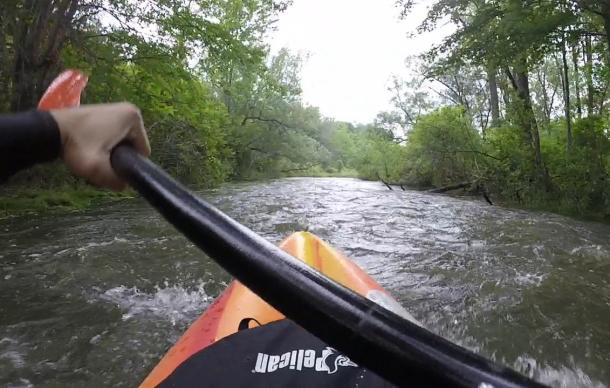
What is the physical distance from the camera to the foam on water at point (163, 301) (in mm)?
3248

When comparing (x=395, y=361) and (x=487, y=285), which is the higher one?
(x=395, y=361)

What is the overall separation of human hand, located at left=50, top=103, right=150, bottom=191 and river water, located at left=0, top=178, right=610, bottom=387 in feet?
6.45

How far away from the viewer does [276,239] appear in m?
5.77

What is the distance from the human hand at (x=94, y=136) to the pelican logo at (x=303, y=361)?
81 cm

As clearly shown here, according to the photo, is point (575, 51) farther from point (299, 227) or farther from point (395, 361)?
point (395, 361)

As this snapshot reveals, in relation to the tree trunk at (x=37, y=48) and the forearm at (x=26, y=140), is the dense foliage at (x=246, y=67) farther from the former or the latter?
the forearm at (x=26, y=140)

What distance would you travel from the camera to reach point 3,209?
7.14 m

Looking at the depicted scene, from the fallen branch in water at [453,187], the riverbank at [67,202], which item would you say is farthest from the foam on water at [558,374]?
the fallen branch in water at [453,187]

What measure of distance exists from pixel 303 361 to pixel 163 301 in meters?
2.42

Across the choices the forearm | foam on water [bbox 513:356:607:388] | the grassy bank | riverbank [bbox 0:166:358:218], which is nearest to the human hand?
the forearm

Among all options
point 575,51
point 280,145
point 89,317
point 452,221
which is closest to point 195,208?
point 89,317

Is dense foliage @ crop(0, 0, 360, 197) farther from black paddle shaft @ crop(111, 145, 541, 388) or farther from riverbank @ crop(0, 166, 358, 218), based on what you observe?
black paddle shaft @ crop(111, 145, 541, 388)

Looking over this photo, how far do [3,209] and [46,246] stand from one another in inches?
112

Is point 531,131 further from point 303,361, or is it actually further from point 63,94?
point 63,94
